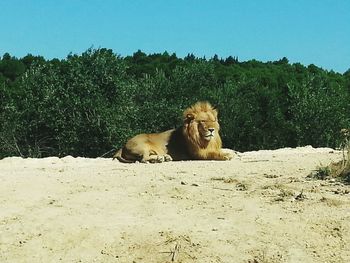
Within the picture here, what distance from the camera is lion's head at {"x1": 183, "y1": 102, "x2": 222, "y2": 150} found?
1462cm

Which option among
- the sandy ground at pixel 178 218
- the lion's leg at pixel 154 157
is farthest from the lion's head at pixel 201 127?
the sandy ground at pixel 178 218

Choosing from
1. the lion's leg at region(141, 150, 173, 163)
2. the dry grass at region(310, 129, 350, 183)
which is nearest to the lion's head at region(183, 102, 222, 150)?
the lion's leg at region(141, 150, 173, 163)

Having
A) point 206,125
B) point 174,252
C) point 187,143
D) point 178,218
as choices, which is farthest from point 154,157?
point 174,252

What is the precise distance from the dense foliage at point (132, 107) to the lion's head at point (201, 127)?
31.6ft

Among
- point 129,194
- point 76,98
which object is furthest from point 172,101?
point 129,194

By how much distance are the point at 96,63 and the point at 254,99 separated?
313 inches

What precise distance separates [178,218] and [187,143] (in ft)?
22.4

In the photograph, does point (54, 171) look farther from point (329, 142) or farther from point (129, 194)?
point (329, 142)

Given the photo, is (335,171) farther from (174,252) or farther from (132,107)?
(132,107)

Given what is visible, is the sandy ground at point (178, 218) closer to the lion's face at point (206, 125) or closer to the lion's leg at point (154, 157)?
the lion's leg at point (154, 157)

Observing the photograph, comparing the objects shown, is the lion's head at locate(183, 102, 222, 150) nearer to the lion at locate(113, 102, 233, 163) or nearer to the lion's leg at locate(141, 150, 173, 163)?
the lion at locate(113, 102, 233, 163)

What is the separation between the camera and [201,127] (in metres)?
14.8

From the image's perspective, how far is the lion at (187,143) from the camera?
564 inches

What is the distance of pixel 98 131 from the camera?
25.0m
